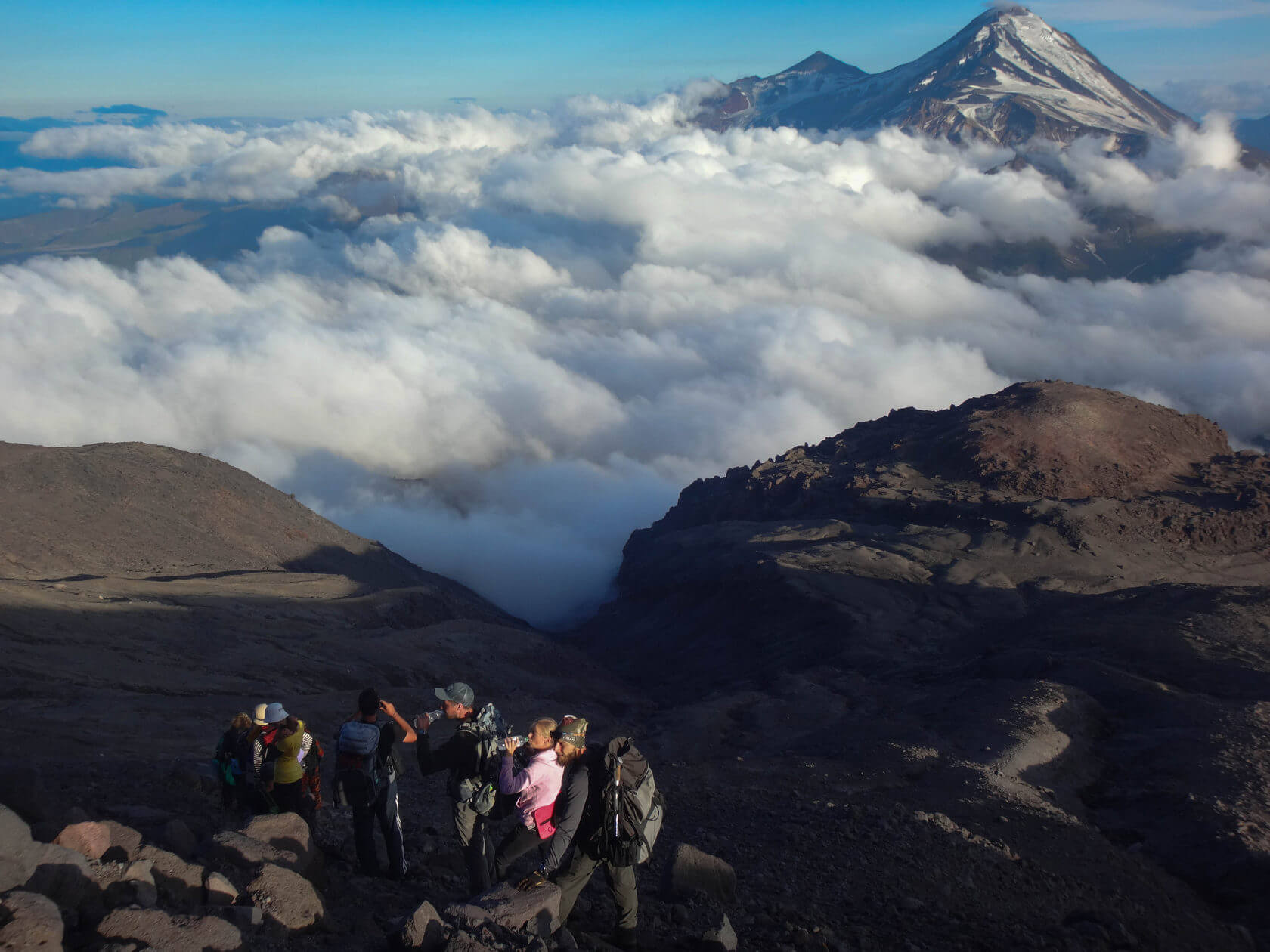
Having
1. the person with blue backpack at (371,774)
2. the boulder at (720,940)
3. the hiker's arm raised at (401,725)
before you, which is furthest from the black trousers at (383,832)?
the boulder at (720,940)

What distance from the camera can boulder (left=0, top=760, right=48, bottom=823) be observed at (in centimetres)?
700

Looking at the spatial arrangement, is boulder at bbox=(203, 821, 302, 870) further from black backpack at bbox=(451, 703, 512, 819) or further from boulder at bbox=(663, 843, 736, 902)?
boulder at bbox=(663, 843, 736, 902)

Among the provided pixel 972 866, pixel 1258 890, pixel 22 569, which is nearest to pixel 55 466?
pixel 22 569

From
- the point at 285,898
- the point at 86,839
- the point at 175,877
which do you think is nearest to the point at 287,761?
the point at 285,898

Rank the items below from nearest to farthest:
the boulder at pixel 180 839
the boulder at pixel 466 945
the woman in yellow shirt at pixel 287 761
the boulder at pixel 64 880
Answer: the boulder at pixel 64 880 < the boulder at pixel 466 945 < the boulder at pixel 180 839 < the woman in yellow shirt at pixel 287 761

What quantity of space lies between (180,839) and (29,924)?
246cm

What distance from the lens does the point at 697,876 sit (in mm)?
8852

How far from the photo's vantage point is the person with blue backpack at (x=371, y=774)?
7.89m

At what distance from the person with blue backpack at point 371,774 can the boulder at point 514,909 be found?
5.47 ft

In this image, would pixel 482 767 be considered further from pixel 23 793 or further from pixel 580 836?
pixel 23 793

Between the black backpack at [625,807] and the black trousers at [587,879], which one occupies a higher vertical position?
the black backpack at [625,807]

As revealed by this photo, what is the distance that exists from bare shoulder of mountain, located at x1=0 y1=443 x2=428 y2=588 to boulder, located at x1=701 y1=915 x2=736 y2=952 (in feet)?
109

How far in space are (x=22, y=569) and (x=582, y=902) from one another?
32.6m

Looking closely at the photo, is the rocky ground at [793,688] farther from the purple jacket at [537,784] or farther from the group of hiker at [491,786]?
the purple jacket at [537,784]
